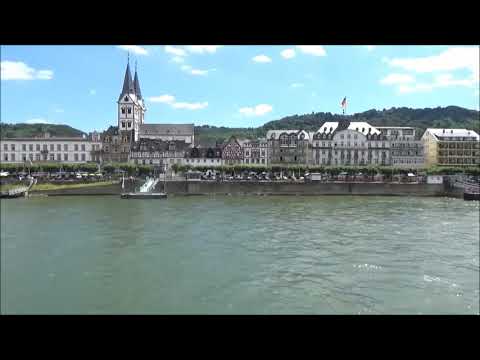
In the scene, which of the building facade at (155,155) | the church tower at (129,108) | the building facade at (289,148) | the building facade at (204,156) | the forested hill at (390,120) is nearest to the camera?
the building facade at (155,155)

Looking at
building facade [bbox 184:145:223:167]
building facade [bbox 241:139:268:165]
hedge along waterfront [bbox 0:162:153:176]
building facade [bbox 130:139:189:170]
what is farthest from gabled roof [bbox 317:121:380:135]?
hedge along waterfront [bbox 0:162:153:176]

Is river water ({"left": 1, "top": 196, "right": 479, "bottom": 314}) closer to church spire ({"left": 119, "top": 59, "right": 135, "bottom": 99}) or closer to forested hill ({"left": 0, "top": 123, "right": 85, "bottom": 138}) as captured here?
forested hill ({"left": 0, "top": 123, "right": 85, "bottom": 138})

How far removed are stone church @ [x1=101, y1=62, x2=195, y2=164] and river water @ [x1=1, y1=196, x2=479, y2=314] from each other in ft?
130

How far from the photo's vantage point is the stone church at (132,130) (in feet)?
204

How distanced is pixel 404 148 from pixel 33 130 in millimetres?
55624

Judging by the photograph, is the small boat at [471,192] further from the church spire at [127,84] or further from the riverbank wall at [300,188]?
the church spire at [127,84]

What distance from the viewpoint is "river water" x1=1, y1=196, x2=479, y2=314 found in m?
9.55

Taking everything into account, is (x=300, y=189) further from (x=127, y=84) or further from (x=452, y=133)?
(x=127, y=84)

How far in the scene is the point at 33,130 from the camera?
2534 inches

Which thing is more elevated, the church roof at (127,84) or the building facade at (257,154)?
the church roof at (127,84)

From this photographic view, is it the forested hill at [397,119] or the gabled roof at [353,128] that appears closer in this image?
the gabled roof at [353,128]

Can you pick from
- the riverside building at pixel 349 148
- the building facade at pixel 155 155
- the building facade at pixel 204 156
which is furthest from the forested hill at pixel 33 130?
the riverside building at pixel 349 148
